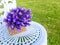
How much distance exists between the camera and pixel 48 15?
330 centimetres

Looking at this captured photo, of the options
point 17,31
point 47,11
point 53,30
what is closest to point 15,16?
point 17,31

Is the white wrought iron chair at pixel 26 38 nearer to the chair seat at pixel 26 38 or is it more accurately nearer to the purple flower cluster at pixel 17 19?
the chair seat at pixel 26 38

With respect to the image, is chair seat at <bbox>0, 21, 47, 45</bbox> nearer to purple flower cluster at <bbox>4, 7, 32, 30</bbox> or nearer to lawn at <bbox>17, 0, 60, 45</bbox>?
purple flower cluster at <bbox>4, 7, 32, 30</bbox>

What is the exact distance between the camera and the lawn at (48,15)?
2.73 meters

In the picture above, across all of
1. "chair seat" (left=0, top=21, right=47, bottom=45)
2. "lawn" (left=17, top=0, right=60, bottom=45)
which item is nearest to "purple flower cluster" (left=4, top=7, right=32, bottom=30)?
"chair seat" (left=0, top=21, right=47, bottom=45)

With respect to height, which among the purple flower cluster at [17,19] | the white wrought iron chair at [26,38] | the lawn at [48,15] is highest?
the purple flower cluster at [17,19]

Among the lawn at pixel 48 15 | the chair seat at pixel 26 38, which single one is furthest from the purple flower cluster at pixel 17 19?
the lawn at pixel 48 15

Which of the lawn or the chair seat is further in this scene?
the lawn

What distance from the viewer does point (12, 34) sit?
63.6 inches

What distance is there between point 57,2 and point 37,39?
2.29m

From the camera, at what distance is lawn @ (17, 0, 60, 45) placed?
2.73 meters

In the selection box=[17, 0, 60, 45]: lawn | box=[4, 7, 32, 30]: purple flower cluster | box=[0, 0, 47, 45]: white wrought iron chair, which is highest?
box=[4, 7, 32, 30]: purple flower cluster

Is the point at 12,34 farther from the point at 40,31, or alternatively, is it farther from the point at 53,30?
the point at 53,30

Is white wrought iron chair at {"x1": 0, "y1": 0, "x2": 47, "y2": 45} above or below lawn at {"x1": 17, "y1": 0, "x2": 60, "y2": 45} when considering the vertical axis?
above
